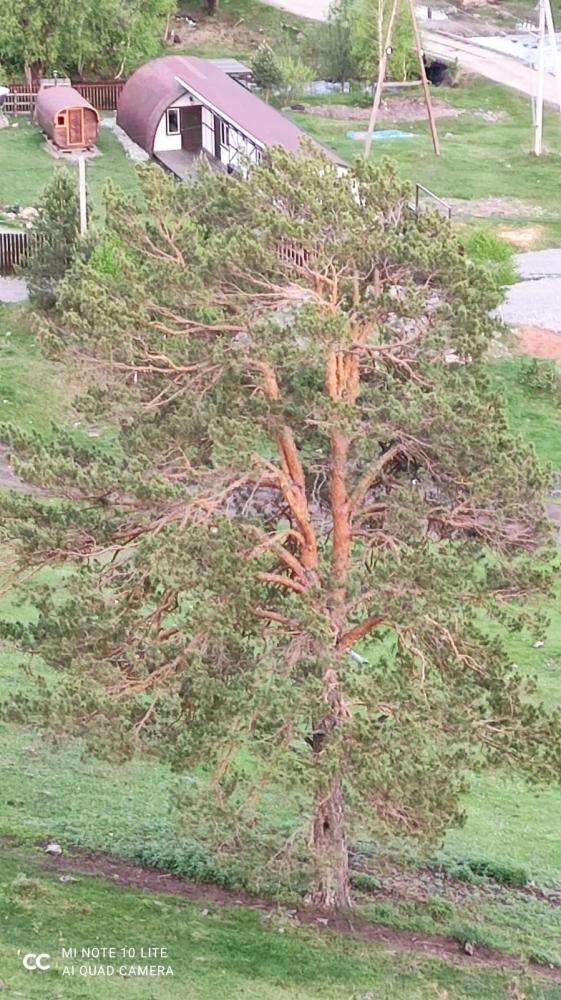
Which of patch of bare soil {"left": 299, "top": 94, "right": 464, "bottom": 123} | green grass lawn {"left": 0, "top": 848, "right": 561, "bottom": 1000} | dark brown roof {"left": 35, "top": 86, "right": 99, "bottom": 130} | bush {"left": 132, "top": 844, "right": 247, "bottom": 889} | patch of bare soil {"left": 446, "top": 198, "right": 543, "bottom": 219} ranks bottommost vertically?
bush {"left": 132, "top": 844, "right": 247, "bottom": 889}

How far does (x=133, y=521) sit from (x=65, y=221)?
75.4 feet

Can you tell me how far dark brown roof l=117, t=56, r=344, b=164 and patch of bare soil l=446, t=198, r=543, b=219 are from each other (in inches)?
221

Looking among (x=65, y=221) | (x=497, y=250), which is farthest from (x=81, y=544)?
(x=497, y=250)

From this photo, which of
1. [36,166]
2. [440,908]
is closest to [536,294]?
[36,166]

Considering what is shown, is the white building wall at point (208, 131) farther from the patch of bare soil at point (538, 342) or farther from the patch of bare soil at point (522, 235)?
the patch of bare soil at point (538, 342)

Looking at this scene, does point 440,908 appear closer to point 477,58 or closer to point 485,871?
point 485,871

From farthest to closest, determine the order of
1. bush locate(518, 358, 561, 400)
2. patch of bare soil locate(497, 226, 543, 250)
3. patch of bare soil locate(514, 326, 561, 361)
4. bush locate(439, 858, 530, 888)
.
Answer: patch of bare soil locate(497, 226, 543, 250) < patch of bare soil locate(514, 326, 561, 361) < bush locate(518, 358, 561, 400) < bush locate(439, 858, 530, 888)

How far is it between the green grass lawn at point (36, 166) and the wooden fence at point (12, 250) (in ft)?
13.0

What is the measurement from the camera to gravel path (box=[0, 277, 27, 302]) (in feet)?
141

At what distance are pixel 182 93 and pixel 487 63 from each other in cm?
2044

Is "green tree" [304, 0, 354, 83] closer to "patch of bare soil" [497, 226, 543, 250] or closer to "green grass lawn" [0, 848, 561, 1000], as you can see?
"patch of bare soil" [497, 226, 543, 250]

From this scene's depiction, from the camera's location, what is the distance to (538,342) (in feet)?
139

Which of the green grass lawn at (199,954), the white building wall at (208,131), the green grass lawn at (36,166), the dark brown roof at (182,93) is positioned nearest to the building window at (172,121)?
the dark brown roof at (182,93)

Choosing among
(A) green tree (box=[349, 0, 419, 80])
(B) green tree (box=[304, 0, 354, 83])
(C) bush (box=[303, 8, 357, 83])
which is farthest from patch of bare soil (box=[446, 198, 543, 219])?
(C) bush (box=[303, 8, 357, 83])
